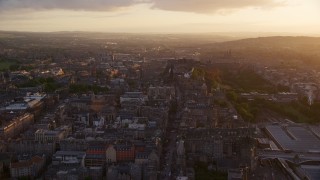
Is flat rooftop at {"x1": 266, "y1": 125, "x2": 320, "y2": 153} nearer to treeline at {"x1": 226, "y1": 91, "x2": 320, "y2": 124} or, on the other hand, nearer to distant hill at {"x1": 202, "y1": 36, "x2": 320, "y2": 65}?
treeline at {"x1": 226, "y1": 91, "x2": 320, "y2": 124}

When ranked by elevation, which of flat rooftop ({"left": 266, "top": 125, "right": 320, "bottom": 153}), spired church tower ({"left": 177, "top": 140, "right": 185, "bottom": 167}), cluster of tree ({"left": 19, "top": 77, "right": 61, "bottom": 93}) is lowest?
flat rooftop ({"left": 266, "top": 125, "right": 320, "bottom": 153})

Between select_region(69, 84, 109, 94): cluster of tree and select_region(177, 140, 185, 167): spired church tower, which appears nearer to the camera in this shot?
select_region(177, 140, 185, 167): spired church tower

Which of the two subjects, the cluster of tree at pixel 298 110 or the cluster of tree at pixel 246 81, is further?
the cluster of tree at pixel 246 81

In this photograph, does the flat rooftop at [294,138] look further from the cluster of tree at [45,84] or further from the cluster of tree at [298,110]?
the cluster of tree at [45,84]

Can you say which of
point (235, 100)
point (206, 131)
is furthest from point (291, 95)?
point (206, 131)

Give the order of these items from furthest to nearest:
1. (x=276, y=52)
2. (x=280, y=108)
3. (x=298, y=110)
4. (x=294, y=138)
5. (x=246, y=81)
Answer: (x=276, y=52), (x=246, y=81), (x=280, y=108), (x=298, y=110), (x=294, y=138)

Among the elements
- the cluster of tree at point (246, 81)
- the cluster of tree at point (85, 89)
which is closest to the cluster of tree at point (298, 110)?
the cluster of tree at point (246, 81)

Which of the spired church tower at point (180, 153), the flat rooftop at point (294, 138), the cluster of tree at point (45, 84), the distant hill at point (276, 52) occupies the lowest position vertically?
the distant hill at point (276, 52)

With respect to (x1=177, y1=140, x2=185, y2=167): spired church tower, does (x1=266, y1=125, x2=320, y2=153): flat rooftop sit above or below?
below

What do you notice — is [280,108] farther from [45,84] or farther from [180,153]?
[45,84]

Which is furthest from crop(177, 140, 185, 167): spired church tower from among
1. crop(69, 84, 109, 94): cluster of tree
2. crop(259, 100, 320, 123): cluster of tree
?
crop(69, 84, 109, 94): cluster of tree

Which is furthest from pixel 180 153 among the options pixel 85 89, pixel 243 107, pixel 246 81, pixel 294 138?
pixel 246 81
